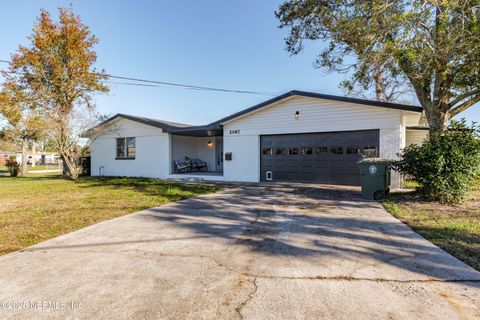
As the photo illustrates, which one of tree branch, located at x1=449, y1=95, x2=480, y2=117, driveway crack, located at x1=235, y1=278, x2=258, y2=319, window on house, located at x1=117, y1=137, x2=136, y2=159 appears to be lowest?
driveway crack, located at x1=235, y1=278, x2=258, y2=319

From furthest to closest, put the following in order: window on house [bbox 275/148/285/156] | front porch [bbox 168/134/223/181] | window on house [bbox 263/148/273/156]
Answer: front porch [bbox 168/134/223/181] → window on house [bbox 263/148/273/156] → window on house [bbox 275/148/285/156]

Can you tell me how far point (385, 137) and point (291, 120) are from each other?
372 cm

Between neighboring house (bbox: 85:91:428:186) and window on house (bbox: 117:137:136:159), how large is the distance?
62 mm

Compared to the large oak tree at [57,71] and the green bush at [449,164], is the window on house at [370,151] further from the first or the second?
the large oak tree at [57,71]

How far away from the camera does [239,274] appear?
9.36 ft

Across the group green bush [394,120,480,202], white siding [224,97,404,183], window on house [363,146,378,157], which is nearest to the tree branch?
white siding [224,97,404,183]

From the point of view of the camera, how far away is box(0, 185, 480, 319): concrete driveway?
2.20 meters

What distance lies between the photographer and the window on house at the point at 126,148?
15.8 metres

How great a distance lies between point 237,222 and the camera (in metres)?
5.14

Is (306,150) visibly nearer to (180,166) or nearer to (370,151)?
(370,151)

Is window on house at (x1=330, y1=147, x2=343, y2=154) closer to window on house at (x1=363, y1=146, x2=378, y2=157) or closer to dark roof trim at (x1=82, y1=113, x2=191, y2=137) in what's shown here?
window on house at (x1=363, y1=146, x2=378, y2=157)

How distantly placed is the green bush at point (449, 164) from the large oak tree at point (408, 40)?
1181mm

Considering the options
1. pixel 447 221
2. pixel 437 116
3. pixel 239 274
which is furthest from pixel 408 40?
pixel 239 274

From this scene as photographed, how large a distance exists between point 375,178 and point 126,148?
13954 millimetres
